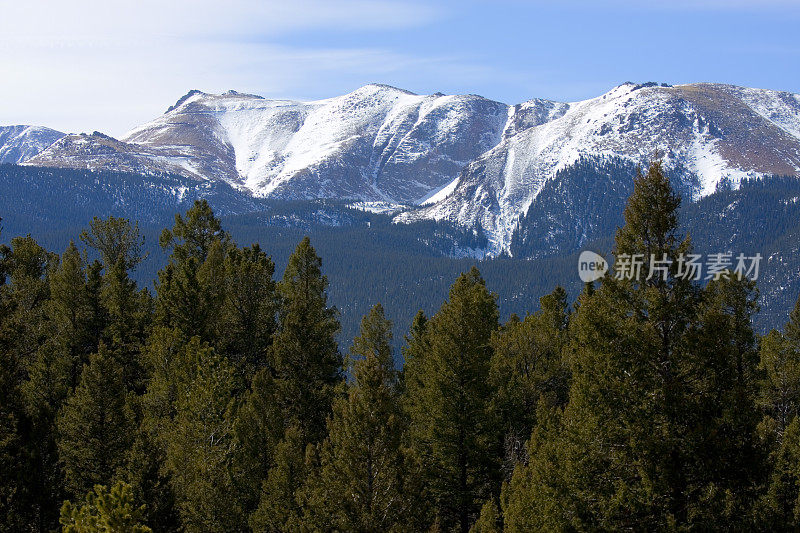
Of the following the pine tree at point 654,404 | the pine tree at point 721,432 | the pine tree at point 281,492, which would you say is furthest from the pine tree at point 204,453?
the pine tree at point 721,432

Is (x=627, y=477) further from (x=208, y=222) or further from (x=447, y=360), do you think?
(x=208, y=222)

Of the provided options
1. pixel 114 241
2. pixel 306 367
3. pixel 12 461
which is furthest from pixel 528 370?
pixel 114 241

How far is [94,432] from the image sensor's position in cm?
2727

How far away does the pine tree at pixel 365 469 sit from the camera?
22125 mm

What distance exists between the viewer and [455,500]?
29891 millimetres

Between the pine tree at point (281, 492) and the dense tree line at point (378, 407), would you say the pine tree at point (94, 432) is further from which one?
the pine tree at point (281, 492)

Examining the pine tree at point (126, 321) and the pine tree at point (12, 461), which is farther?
the pine tree at point (126, 321)

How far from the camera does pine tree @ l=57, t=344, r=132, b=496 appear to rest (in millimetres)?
26859

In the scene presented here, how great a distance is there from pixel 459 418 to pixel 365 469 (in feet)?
27.1

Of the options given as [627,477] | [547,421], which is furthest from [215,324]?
[627,477]

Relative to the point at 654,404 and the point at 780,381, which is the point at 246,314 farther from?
the point at 780,381

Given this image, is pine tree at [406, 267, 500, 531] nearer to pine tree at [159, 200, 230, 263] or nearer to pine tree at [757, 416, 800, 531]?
pine tree at [757, 416, 800, 531]

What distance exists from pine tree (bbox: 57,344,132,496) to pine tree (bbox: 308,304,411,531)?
407 inches

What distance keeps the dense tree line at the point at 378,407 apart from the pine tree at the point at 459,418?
0.11 meters
